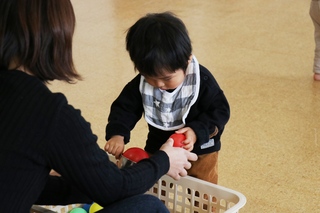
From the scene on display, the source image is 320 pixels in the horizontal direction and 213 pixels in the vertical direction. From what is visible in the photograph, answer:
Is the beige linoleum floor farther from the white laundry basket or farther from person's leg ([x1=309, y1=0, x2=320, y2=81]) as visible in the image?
the white laundry basket

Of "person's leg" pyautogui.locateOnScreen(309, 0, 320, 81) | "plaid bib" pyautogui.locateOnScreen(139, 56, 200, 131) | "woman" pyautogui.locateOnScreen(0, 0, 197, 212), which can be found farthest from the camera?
"person's leg" pyautogui.locateOnScreen(309, 0, 320, 81)

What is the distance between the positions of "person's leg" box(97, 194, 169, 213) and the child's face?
0.79 feet

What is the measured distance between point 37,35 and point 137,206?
324 mm

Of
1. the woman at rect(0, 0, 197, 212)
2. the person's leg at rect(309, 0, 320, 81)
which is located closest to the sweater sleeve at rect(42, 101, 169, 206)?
the woman at rect(0, 0, 197, 212)

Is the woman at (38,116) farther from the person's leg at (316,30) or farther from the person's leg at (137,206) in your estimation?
the person's leg at (316,30)

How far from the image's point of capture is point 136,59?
1.13 m

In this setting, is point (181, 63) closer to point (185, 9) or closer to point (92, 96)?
point (92, 96)

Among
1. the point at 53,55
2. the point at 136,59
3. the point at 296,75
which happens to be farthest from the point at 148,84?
the point at 296,75

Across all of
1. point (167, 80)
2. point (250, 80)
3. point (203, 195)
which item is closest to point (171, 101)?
point (167, 80)

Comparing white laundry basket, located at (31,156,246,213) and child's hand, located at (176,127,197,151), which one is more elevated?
child's hand, located at (176,127,197,151)

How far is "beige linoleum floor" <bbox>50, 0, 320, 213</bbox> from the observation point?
1.62 metres

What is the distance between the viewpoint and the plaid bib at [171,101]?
1.22 m

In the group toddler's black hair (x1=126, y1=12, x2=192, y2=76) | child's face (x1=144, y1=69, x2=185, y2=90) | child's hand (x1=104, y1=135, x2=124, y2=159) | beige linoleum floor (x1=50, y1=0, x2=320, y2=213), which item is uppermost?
toddler's black hair (x1=126, y1=12, x2=192, y2=76)

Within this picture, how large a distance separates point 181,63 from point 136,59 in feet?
0.28
